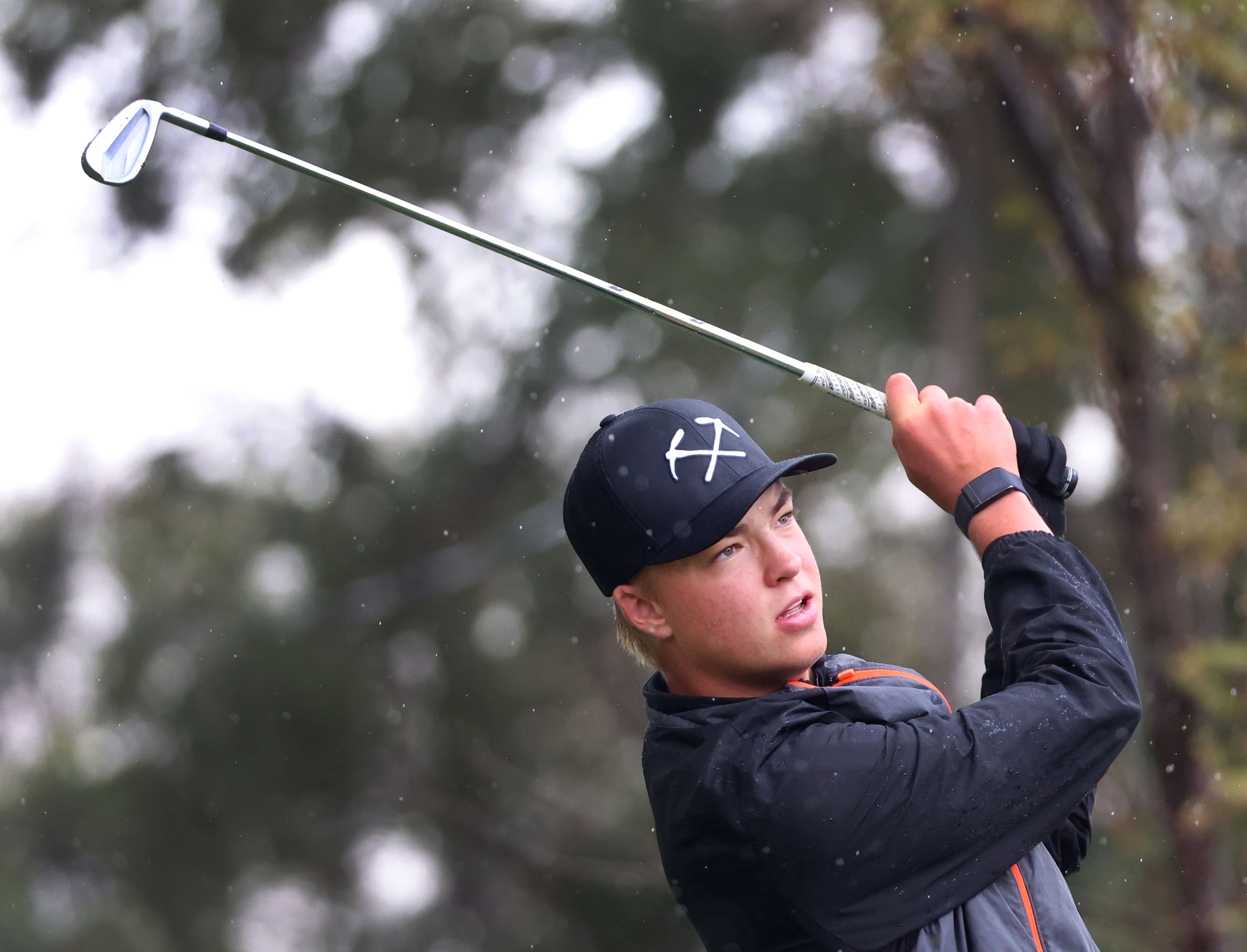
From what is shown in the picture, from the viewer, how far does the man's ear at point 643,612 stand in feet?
4.90

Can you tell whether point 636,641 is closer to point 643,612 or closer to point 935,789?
point 643,612

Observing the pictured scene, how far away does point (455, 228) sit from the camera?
1783mm

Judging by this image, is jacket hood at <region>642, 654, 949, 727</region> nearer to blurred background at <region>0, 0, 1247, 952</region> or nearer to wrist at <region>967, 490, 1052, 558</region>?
wrist at <region>967, 490, 1052, 558</region>

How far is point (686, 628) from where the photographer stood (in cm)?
145

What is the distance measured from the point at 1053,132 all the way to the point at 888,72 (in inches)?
35.0

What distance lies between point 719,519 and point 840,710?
0.87 ft

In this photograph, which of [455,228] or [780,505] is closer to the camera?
[780,505]

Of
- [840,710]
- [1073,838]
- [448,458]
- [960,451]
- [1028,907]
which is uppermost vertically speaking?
[960,451]

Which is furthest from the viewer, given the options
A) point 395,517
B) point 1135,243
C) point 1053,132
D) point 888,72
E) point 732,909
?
point 395,517

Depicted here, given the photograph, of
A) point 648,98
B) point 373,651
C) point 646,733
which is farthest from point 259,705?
point 646,733

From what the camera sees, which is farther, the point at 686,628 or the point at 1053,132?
the point at 1053,132

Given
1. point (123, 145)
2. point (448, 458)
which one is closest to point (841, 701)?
point (123, 145)

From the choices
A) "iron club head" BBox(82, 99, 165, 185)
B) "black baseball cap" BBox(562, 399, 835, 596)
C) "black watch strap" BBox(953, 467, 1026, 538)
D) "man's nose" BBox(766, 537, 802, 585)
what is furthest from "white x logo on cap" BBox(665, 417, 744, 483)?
"iron club head" BBox(82, 99, 165, 185)

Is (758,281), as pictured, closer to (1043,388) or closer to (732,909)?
(1043,388)
